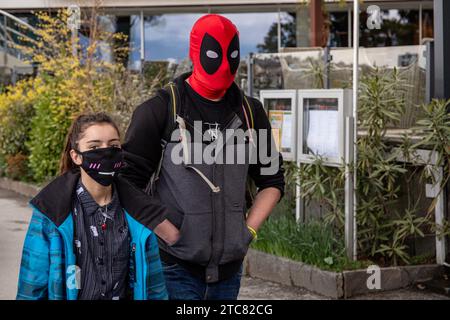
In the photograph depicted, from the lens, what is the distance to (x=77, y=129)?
3.18 metres

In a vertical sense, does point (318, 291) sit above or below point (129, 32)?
below

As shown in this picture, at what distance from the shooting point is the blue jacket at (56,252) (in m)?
2.82

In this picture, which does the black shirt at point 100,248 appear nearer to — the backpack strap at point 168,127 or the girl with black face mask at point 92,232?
the girl with black face mask at point 92,232

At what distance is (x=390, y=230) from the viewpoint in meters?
7.26

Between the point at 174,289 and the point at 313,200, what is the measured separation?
457cm

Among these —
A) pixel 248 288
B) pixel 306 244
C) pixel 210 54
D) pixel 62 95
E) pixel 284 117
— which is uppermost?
pixel 62 95

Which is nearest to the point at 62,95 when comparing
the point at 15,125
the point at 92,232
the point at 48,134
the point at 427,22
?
the point at 48,134

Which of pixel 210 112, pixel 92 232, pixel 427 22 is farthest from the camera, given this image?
pixel 427 22

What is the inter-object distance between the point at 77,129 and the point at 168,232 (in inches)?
22.3

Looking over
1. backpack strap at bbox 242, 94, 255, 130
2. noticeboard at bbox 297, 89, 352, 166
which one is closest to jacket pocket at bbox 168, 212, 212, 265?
backpack strap at bbox 242, 94, 255, 130

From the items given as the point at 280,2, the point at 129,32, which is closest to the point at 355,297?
the point at 280,2

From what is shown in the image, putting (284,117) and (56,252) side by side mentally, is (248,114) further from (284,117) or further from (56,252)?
(284,117)

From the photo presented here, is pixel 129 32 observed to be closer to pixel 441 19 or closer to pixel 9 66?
pixel 9 66

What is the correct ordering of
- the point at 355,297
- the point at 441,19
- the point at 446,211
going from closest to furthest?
1. the point at 355,297
2. the point at 446,211
3. the point at 441,19
